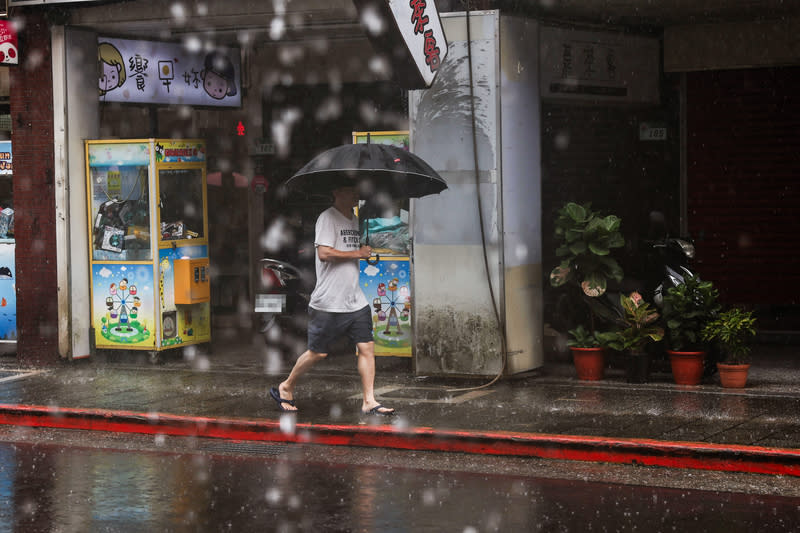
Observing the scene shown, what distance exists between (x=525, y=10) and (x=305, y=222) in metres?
5.11

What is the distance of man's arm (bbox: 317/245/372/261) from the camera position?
962 centimetres

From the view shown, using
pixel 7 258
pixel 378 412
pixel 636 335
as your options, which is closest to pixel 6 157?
pixel 7 258

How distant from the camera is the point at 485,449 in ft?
28.9

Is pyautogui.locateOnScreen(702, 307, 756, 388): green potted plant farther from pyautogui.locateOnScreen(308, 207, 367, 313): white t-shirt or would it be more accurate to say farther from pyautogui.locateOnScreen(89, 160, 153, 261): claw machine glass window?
pyautogui.locateOnScreen(89, 160, 153, 261): claw machine glass window

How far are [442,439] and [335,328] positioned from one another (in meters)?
1.44

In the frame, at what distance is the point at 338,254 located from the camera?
9.62 meters

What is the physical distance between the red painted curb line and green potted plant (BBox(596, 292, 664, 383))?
270cm

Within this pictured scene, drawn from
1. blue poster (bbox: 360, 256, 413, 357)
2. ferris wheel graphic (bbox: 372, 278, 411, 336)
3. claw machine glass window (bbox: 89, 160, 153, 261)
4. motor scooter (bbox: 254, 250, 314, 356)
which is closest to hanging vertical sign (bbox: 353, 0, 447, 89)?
blue poster (bbox: 360, 256, 413, 357)

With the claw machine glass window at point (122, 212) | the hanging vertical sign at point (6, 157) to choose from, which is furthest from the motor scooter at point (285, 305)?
the hanging vertical sign at point (6, 157)

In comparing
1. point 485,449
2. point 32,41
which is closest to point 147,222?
point 32,41

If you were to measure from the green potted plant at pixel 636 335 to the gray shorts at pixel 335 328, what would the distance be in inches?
110

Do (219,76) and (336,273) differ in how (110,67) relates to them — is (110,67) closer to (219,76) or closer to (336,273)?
(219,76)

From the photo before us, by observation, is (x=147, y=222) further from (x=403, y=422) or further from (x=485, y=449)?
(x=485, y=449)

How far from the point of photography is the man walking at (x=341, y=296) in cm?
970
